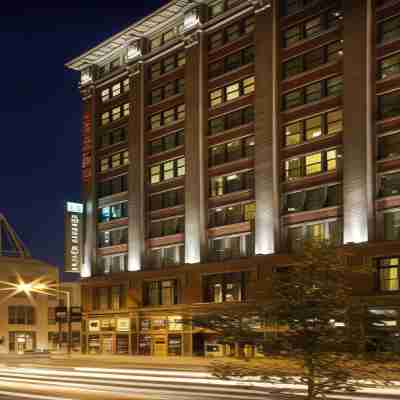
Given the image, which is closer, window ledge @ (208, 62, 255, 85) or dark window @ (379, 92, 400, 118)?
dark window @ (379, 92, 400, 118)

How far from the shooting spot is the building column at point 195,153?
62094mm

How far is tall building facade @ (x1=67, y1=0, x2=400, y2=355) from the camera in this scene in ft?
164

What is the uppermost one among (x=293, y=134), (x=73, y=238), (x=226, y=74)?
(x=226, y=74)

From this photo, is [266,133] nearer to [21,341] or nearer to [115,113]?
[115,113]

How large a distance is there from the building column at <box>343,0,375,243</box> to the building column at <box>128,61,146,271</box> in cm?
2387

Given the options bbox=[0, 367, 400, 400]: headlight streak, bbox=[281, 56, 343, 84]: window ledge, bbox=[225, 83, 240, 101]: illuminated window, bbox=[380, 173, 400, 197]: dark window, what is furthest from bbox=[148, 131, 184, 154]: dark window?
bbox=[0, 367, 400, 400]: headlight streak

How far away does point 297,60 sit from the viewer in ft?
183

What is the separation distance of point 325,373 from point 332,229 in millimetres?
40459

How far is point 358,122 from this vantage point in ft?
165

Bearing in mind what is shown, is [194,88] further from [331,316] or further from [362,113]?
[331,316]

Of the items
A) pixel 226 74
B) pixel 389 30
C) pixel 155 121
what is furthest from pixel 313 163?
pixel 155 121

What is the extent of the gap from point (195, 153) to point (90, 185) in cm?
1704

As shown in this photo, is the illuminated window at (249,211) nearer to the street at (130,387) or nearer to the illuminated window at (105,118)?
the street at (130,387)

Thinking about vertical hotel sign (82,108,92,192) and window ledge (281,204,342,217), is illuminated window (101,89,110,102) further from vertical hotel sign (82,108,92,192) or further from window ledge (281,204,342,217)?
window ledge (281,204,342,217)
